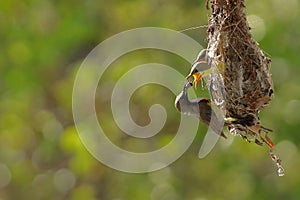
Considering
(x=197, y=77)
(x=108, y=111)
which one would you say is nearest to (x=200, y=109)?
(x=197, y=77)

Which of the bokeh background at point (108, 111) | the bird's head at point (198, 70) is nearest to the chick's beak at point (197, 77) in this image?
the bird's head at point (198, 70)

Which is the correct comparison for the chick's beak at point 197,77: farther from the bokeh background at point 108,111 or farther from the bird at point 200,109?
the bokeh background at point 108,111

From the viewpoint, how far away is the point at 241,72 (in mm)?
2549

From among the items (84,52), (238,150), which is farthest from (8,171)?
(238,150)

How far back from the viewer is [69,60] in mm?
8117

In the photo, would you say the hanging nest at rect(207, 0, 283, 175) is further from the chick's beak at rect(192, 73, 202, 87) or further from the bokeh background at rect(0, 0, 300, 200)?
the bokeh background at rect(0, 0, 300, 200)

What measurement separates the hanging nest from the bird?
0.05 m

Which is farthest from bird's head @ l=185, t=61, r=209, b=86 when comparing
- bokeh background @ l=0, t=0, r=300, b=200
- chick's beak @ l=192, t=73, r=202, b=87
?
bokeh background @ l=0, t=0, r=300, b=200

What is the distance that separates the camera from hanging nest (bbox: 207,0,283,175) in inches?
98.5

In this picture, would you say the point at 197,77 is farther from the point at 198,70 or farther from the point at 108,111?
the point at 108,111

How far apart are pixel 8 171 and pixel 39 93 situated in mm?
975

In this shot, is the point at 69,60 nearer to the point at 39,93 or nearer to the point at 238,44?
the point at 39,93

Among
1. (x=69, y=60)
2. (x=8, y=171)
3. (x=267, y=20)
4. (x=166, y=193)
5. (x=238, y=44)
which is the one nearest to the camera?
(x=238, y=44)

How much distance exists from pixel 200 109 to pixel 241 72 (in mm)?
188
